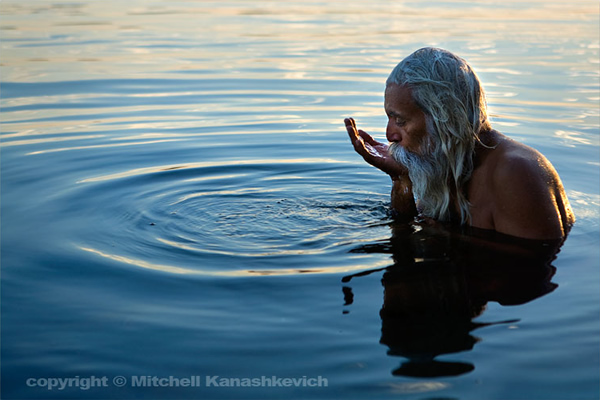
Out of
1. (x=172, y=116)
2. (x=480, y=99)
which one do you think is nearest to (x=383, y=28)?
(x=172, y=116)

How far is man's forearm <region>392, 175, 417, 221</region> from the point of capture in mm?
6199

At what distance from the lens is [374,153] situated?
6.10 metres

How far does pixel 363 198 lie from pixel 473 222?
5.06 feet

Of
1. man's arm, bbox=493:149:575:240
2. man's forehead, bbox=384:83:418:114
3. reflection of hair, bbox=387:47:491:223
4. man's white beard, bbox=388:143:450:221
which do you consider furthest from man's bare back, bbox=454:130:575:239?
man's forehead, bbox=384:83:418:114

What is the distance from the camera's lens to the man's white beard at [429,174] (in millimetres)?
5504

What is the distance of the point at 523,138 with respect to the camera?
376 inches

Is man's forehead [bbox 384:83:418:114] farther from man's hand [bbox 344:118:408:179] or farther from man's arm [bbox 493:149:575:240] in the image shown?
man's arm [bbox 493:149:575:240]

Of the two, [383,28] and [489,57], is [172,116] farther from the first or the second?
[383,28]

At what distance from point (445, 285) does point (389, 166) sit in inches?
63.7

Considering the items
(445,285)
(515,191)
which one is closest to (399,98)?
(515,191)

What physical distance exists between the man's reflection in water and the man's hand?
18.2 inches

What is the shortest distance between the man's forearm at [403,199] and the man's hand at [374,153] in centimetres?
7

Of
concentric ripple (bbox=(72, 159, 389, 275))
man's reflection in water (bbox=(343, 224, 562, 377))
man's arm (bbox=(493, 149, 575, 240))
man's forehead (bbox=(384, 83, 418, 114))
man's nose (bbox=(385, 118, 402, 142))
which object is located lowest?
man's reflection in water (bbox=(343, 224, 562, 377))

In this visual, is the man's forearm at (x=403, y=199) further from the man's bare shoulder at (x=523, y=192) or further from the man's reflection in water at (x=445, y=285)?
the man's bare shoulder at (x=523, y=192)
